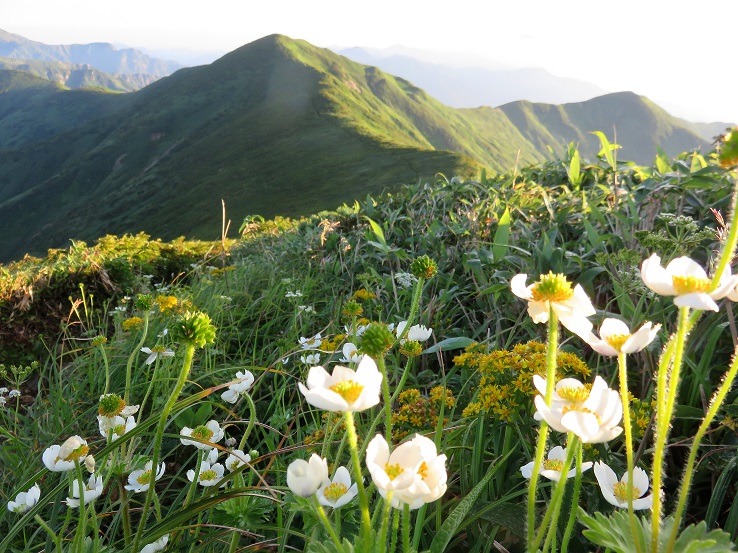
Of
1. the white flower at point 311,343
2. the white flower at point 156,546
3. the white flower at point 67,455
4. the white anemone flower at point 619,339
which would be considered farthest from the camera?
the white flower at point 311,343

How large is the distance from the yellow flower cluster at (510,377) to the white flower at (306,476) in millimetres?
778

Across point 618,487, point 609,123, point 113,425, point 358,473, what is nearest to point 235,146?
point 113,425

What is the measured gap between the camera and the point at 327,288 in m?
3.78

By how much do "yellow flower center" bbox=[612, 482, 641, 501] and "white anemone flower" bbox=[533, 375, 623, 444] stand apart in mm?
248

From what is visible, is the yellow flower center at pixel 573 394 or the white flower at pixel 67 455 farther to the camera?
the white flower at pixel 67 455

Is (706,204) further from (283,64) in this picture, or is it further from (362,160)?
(283,64)

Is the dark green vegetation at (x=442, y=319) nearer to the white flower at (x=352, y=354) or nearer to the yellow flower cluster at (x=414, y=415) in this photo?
the yellow flower cluster at (x=414, y=415)

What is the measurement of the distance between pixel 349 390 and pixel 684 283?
50 centimetres

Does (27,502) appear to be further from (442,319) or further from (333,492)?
(442,319)

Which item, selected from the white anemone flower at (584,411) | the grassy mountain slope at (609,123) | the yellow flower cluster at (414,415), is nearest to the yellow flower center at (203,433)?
Answer: the yellow flower cluster at (414,415)

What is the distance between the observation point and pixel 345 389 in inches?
28.2

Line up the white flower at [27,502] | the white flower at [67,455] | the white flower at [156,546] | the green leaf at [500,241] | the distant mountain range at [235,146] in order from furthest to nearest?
the distant mountain range at [235,146], the green leaf at [500,241], the white flower at [27,502], the white flower at [156,546], the white flower at [67,455]

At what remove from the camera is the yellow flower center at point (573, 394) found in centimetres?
85

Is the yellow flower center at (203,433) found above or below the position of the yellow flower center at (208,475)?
above
